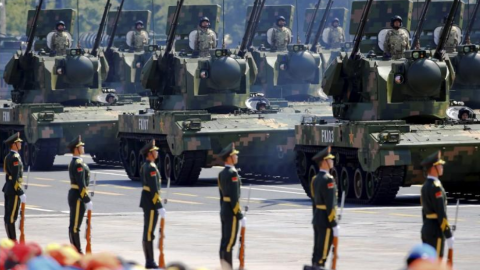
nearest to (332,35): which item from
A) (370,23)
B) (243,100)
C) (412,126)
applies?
(243,100)

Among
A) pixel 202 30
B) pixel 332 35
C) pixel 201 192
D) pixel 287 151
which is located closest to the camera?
pixel 201 192

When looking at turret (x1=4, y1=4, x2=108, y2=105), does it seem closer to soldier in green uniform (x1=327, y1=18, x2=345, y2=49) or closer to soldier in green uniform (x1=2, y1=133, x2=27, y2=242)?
soldier in green uniform (x1=2, y1=133, x2=27, y2=242)

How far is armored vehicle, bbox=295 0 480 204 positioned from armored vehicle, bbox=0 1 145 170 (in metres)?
10.0

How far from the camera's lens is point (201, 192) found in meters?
35.3

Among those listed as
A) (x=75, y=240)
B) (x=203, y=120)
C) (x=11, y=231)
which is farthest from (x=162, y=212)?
(x=203, y=120)

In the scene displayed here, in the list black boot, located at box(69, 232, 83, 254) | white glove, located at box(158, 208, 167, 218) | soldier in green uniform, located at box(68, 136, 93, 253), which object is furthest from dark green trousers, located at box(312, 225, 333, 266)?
black boot, located at box(69, 232, 83, 254)

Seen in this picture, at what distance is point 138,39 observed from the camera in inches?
2338

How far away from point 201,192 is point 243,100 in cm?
580

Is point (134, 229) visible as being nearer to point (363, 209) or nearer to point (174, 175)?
point (363, 209)

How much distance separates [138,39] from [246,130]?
2292cm

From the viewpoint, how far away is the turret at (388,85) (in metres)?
32.8

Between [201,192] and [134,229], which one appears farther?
[201,192]

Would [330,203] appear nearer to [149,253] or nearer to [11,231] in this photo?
[149,253]

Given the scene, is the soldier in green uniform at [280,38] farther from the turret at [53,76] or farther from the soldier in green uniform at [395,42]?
the soldier in green uniform at [395,42]
